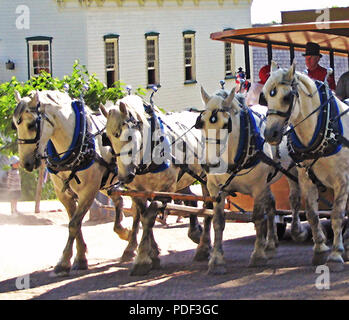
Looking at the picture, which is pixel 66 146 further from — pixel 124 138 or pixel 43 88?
pixel 43 88

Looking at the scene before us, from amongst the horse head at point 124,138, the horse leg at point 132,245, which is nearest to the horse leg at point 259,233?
the horse head at point 124,138

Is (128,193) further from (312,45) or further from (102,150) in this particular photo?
(312,45)

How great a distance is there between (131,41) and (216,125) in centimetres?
2422

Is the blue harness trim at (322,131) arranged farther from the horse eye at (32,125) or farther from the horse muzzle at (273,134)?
the horse eye at (32,125)

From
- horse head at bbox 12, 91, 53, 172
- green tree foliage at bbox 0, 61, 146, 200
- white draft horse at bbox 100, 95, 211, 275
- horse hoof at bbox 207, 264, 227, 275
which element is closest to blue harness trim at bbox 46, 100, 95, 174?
horse head at bbox 12, 91, 53, 172

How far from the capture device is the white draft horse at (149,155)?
11.4 meters

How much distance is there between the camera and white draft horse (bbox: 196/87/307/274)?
11.2 m

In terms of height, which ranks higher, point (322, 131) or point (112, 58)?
point (112, 58)

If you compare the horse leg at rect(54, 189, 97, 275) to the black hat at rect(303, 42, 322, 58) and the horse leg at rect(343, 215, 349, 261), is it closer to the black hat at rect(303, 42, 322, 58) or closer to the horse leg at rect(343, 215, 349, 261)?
the horse leg at rect(343, 215, 349, 261)

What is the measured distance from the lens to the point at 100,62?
111ft

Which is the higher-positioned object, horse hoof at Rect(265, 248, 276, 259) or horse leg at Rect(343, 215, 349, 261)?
horse leg at Rect(343, 215, 349, 261)

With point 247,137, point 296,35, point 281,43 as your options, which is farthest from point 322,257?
point 281,43

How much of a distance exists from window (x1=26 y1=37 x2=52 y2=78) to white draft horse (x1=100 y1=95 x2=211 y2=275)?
2099 cm

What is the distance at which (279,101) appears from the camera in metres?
10.8
